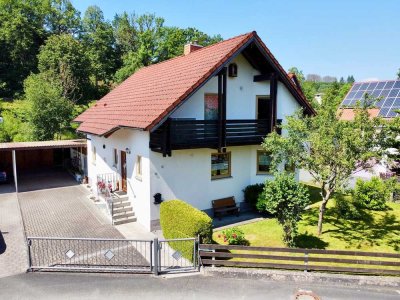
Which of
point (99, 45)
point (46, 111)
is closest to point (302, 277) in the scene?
point (46, 111)

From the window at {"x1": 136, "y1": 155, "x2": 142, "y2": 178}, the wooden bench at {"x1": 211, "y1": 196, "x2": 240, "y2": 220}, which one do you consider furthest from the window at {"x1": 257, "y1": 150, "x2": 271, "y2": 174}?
the window at {"x1": 136, "y1": 155, "x2": 142, "y2": 178}

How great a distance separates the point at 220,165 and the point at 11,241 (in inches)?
384

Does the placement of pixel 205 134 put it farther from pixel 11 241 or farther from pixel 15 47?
pixel 15 47

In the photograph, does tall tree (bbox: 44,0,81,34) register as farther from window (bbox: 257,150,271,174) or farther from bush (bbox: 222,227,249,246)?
bush (bbox: 222,227,249,246)

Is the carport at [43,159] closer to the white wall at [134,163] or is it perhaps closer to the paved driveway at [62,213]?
the paved driveway at [62,213]

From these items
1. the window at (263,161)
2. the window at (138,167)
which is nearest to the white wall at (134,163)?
the window at (138,167)

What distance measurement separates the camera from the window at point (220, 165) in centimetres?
1548

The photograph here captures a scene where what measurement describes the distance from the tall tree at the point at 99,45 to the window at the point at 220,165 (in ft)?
123

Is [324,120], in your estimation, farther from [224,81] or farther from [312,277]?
[312,277]

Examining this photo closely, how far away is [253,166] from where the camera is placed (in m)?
16.8

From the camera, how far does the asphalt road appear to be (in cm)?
866

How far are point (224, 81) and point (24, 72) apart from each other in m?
45.0

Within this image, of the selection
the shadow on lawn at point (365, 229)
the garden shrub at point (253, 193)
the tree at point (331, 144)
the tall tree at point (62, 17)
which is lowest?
the shadow on lawn at point (365, 229)

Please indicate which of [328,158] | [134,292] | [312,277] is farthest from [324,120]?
[134,292]
